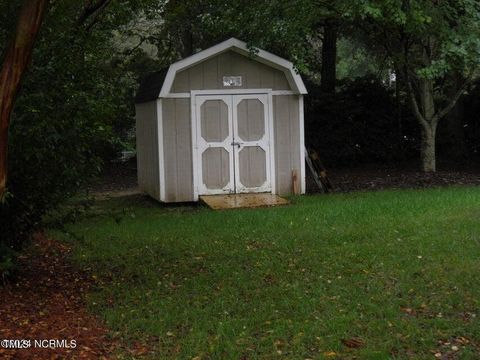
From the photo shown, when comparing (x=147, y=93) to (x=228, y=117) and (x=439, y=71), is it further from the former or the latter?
(x=439, y=71)

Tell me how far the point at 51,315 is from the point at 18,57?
2158mm

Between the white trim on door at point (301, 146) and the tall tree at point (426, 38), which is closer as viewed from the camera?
the tall tree at point (426, 38)

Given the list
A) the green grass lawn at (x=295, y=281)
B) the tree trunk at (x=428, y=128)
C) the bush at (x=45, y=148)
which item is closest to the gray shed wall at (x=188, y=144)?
the green grass lawn at (x=295, y=281)

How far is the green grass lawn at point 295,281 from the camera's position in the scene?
5.28 meters

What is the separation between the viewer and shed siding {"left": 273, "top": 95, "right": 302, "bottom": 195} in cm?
1441

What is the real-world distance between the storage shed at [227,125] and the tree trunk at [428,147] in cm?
380

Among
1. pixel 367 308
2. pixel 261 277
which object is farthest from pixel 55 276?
pixel 367 308

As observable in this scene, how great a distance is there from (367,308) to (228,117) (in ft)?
28.3

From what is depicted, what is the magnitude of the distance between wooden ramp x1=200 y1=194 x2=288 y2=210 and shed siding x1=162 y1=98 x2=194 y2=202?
50 centimetres

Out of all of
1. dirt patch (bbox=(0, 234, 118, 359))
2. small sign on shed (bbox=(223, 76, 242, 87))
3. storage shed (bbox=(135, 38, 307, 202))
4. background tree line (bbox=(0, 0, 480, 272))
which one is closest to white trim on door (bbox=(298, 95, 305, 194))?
storage shed (bbox=(135, 38, 307, 202))

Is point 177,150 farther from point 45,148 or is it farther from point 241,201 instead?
point 45,148

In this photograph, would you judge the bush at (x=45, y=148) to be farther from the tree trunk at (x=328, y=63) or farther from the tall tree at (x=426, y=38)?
the tree trunk at (x=328, y=63)

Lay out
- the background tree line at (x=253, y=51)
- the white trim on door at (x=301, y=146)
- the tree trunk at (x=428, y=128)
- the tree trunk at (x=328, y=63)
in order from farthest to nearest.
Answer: the tree trunk at (x=328, y=63)
the tree trunk at (x=428, y=128)
the white trim on door at (x=301, y=146)
the background tree line at (x=253, y=51)

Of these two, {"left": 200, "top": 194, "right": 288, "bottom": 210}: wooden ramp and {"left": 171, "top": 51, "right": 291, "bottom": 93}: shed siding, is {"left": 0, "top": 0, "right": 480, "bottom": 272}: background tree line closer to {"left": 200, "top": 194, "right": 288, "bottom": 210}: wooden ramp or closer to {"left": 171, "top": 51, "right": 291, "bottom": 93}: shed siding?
{"left": 171, "top": 51, "right": 291, "bottom": 93}: shed siding
